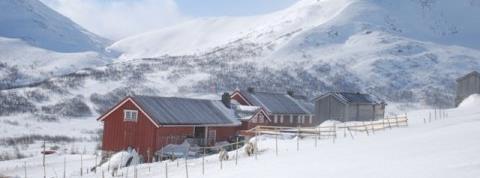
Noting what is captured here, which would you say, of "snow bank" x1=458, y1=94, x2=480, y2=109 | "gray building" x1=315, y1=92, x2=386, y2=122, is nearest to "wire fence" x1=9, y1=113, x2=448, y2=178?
"snow bank" x1=458, y1=94, x2=480, y2=109

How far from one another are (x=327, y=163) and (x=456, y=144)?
19.4ft

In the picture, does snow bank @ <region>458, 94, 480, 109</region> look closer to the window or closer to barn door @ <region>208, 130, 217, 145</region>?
barn door @ <region>208, 130, 217, 145</region>

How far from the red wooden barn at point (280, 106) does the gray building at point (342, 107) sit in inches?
67.4

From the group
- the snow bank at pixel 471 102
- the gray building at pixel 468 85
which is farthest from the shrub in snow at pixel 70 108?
the snow bank at pixel 471 102

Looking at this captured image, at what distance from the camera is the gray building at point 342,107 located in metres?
77.9

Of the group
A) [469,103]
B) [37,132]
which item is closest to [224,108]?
[469,103]

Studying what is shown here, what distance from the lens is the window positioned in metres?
57.1

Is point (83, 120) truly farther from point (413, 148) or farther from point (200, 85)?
point (413, 148)

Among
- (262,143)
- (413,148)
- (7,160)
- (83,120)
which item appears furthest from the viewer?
(83,120)

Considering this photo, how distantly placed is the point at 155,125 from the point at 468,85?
38776 mm

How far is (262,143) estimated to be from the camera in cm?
4856

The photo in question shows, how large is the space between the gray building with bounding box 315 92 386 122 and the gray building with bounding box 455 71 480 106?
34.2 ft

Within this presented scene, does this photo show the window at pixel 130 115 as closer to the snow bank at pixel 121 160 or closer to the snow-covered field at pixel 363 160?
the snow bank at pixel 121 160

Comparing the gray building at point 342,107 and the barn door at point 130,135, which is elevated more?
the gray building at point 342,107
